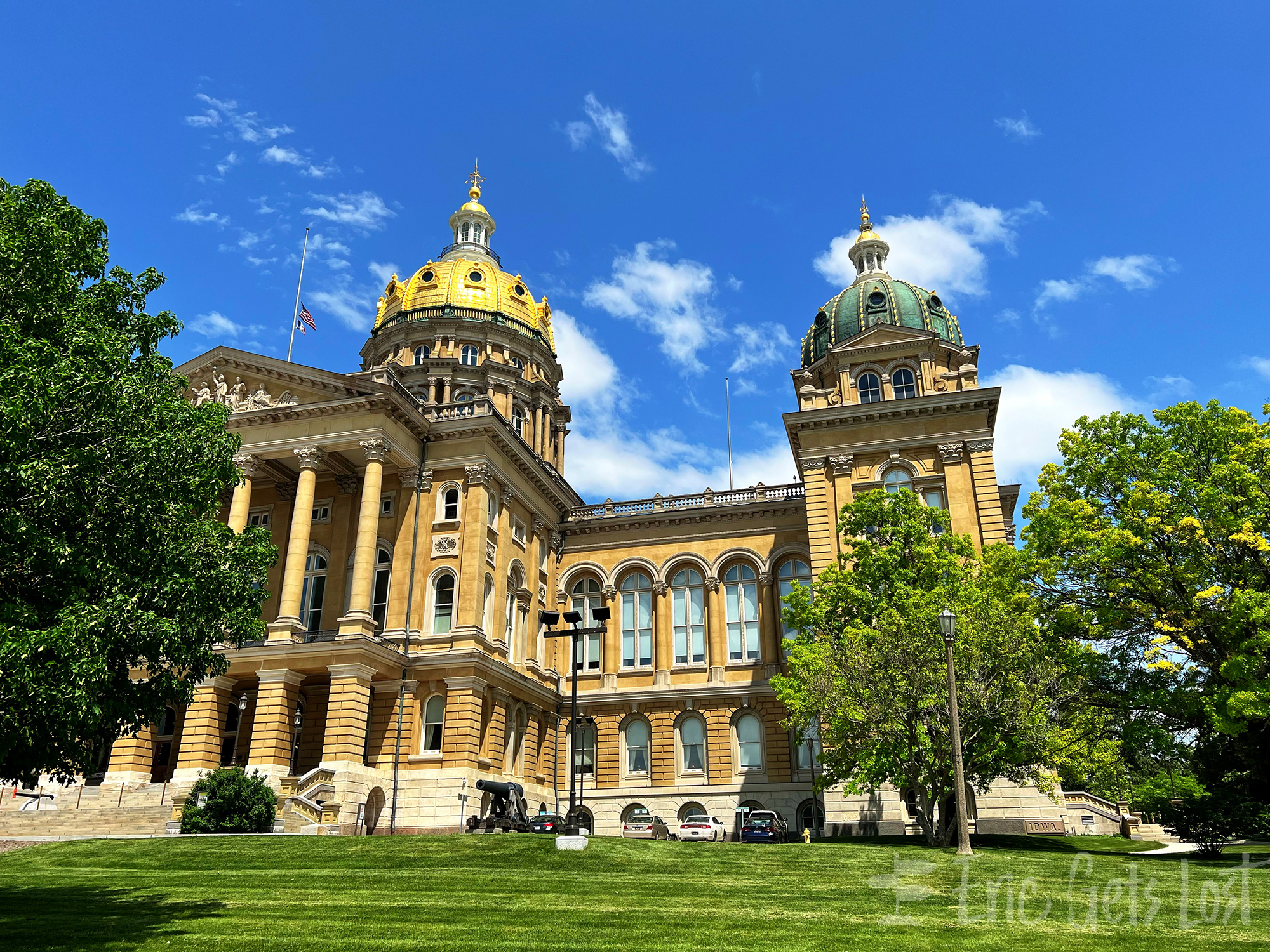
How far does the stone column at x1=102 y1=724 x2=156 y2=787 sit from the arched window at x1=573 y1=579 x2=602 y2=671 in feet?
60.1

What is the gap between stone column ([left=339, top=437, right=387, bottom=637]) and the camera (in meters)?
35.1

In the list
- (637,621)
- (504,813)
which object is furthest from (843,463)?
(504,813)

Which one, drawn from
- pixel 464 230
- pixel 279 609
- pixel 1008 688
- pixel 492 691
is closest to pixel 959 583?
pixel 1008 688

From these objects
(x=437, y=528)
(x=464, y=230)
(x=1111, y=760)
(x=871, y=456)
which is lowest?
(x=1111, y=760)

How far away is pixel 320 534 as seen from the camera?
1626 inches

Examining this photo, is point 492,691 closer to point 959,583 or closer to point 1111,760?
point 959,583

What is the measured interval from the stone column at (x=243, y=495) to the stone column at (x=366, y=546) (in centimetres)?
452

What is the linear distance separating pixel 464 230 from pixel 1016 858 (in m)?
64.6

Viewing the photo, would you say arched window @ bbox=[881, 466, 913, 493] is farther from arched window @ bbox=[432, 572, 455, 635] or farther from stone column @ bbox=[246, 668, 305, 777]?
stone column @ bbox=[246, 668, 305, 777]

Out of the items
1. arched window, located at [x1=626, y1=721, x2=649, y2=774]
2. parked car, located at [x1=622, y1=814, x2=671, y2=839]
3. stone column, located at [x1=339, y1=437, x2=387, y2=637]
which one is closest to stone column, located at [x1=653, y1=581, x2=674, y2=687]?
arched window, located at [x1=626, y1=721, x2=649, y2=774]

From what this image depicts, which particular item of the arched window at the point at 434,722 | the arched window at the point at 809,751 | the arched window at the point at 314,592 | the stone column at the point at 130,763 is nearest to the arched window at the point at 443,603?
the arched window at the point at 434,722

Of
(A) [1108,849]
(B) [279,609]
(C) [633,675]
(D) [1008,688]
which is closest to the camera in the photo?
(D) [1008,688]

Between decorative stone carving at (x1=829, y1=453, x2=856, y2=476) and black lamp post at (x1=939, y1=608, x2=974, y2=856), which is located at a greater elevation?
decorative stone carving at (x1=829, y1=453, x2=856, y2=476)

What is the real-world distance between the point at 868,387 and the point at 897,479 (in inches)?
215
